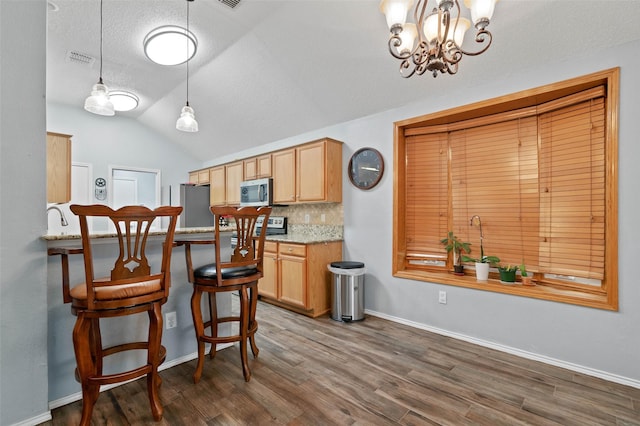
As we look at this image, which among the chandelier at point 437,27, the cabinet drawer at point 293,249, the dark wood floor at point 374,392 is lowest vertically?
the dark wood floor at point 374,392

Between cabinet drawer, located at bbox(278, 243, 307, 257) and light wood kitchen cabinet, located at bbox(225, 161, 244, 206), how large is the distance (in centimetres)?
182

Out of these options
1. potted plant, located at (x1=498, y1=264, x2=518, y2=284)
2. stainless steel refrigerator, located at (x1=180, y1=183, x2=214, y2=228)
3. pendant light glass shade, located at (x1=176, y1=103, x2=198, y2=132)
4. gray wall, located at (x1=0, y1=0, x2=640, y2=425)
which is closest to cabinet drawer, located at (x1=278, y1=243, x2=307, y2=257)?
gray wall, located at (x1=0, y1=0, x2=640, y2=425)

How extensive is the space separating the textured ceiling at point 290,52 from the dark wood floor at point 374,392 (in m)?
2.42

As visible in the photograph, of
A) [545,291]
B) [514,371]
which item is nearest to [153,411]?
[514,371]

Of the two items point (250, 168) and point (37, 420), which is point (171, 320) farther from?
point (250, 168)

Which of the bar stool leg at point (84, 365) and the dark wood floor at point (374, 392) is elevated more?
the bar stool leg at point (84, 365)

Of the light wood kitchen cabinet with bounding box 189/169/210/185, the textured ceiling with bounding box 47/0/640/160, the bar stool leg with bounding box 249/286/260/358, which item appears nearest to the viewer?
the textured ceiling with bounding box 47/0/640/160

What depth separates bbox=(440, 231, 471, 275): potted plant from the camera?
9.82 feet

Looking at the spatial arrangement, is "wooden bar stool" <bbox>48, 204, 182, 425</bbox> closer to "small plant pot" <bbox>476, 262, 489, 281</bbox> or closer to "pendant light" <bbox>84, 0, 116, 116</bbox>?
"pendant light" <bbox>84, 0, 116, 116</bbox>

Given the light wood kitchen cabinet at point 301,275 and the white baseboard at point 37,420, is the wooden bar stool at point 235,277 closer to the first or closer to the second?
the white baseboard at point 37,420

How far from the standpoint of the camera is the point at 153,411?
5.48 ft

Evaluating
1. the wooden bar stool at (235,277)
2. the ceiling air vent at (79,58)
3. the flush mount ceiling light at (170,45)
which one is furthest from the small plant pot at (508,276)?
the ceiling air vent at (79,58)

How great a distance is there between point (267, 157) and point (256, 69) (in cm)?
126

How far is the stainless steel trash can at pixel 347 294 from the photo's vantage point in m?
3.22
